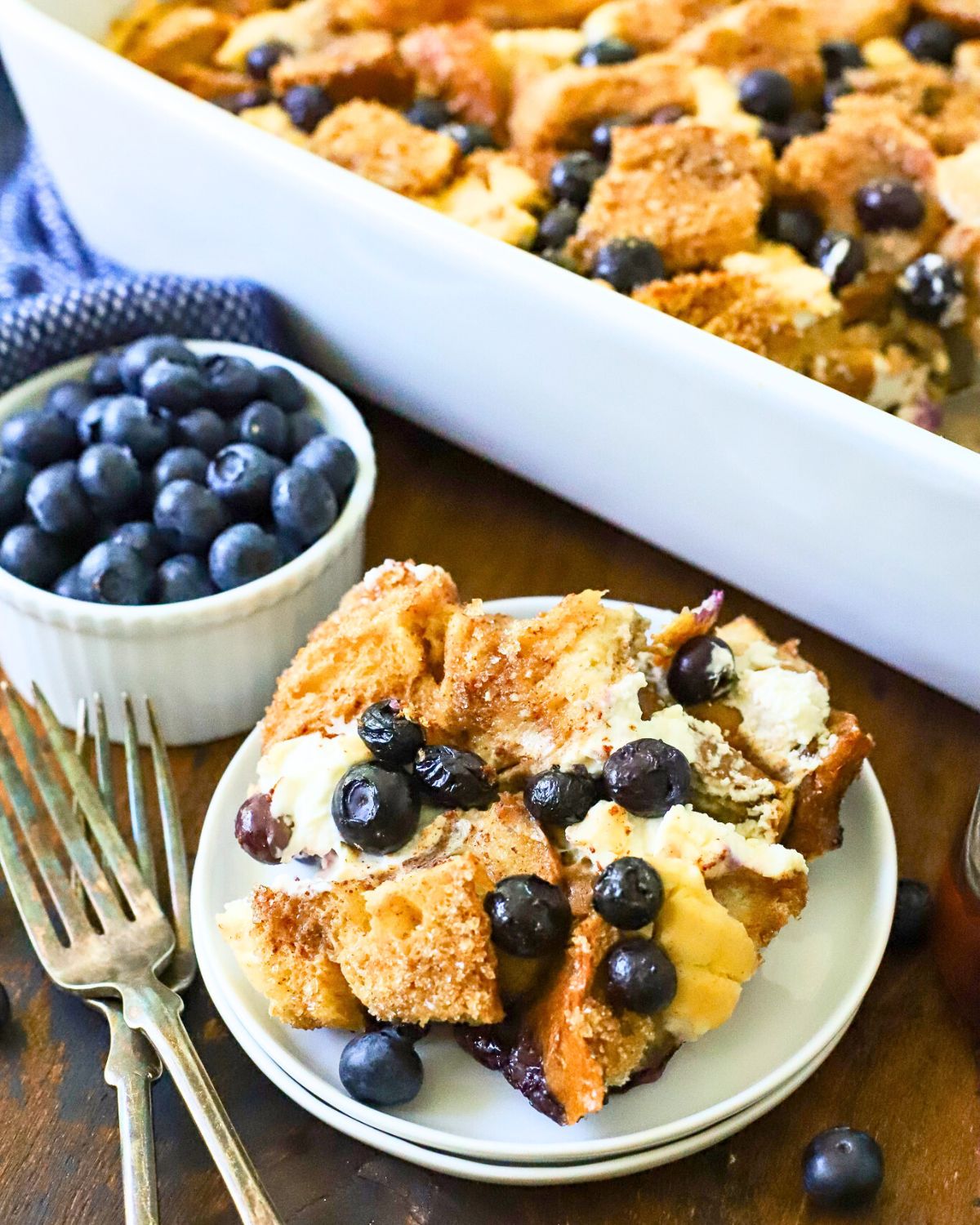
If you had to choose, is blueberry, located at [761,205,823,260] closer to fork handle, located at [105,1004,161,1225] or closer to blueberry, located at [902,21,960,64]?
blueberry, located at [902,21,960,64]

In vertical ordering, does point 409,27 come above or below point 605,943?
above

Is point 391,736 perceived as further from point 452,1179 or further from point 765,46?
point 765,46

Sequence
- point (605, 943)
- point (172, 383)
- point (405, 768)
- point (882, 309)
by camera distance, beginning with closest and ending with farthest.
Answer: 1. point (605, 943)
2. point (405, 768)
3. point (172, 383)
4. point (882, 309)

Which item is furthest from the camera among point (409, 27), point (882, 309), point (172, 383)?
point (409, 27)

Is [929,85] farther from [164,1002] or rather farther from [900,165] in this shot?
[164,1002]

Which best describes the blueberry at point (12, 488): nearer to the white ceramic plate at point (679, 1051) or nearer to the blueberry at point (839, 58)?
the white ceramic plate at point (679, 1051)

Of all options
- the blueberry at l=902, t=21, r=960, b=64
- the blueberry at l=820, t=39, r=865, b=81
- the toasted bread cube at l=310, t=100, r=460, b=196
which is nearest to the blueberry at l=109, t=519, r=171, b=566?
the toasted bread cube at l=310, t=100, r=460, b=196

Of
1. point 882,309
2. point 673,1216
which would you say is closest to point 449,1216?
point 673,1216
